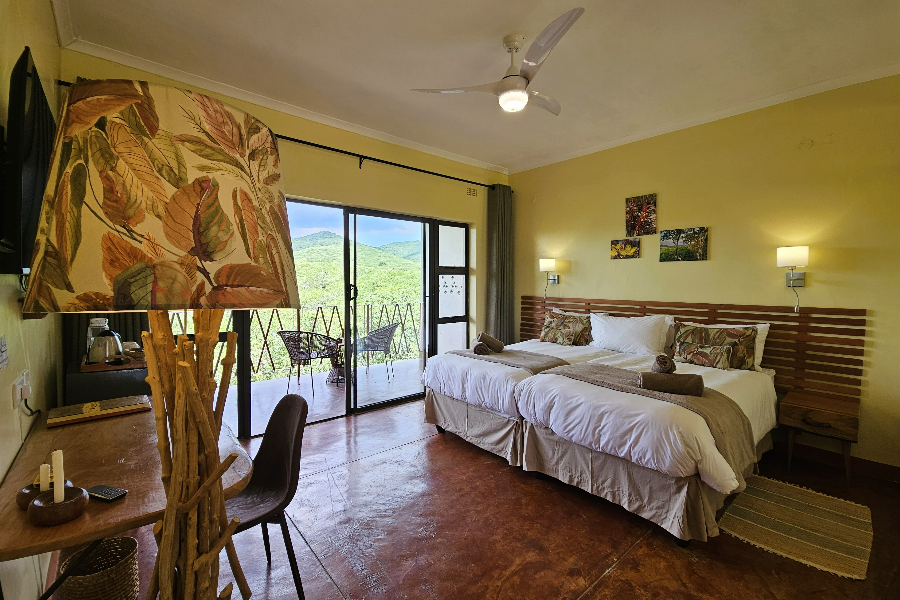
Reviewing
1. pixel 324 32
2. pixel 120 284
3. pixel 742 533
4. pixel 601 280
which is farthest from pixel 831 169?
pixel 120 284

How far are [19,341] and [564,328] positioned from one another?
4.03 m

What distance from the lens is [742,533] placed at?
2.27 meters

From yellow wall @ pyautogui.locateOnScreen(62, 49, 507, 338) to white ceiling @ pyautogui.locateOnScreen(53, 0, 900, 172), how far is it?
0.41ft

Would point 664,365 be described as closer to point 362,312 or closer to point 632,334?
point 632,334

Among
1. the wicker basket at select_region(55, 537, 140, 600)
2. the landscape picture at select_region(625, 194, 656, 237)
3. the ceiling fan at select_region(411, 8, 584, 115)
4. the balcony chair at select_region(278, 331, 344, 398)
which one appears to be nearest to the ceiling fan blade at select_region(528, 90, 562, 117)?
the ceiling fan at select_region(411, 8, 584, 115)

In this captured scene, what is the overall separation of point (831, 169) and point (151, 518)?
4643 mm

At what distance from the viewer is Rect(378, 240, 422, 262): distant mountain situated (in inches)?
177

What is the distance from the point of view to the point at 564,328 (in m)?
4.32

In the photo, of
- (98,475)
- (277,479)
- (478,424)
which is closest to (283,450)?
(277,479)

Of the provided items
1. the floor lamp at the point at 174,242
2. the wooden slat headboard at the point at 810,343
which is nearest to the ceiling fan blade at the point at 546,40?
the floor lamp at the point at 174,242

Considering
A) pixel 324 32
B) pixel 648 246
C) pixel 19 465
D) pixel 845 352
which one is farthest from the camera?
pixel 648 246

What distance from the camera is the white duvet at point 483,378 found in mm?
2971

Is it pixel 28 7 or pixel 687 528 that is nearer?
pixel 28 7

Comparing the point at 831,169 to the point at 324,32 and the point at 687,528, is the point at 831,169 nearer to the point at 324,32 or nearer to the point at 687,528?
the point at 687,528
